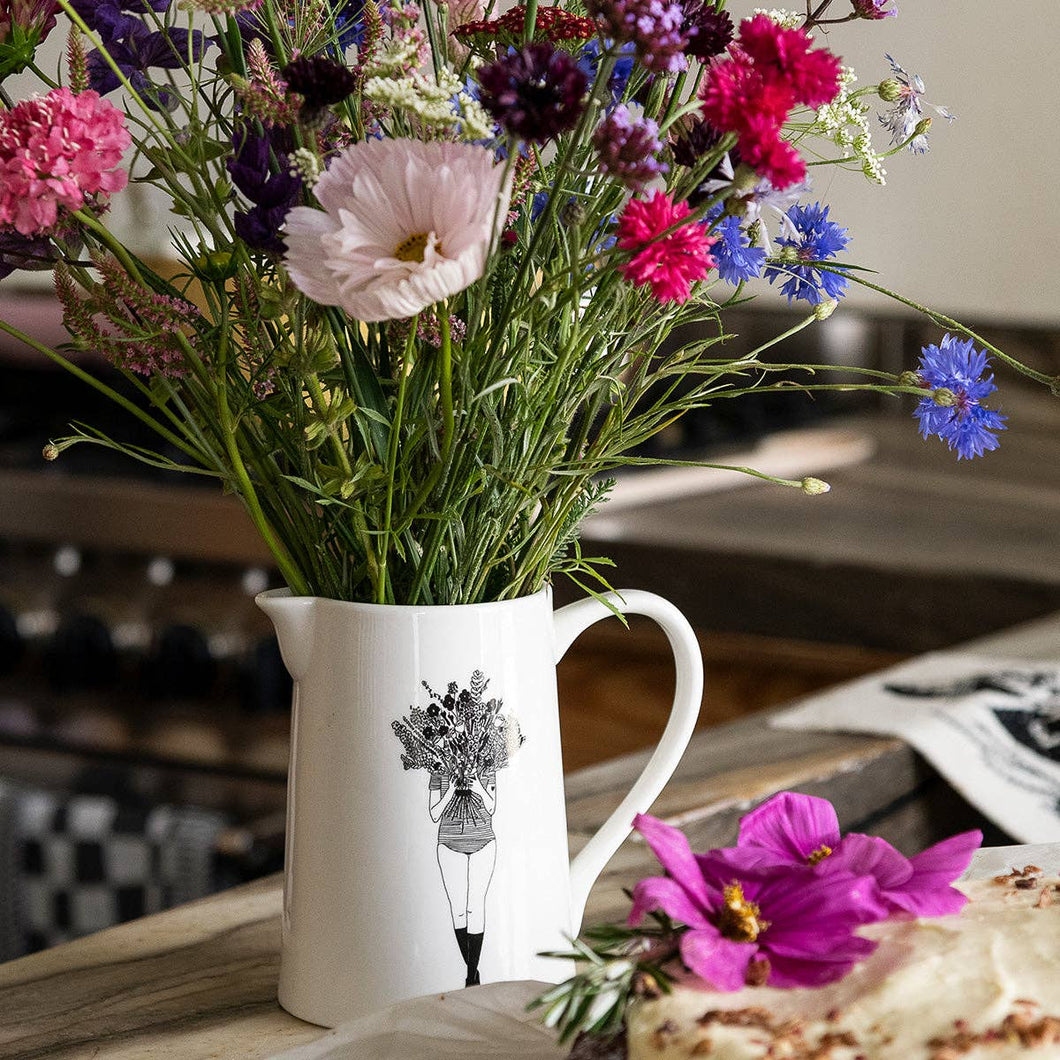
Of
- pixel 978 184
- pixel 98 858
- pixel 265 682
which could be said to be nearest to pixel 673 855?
pixel 98 858

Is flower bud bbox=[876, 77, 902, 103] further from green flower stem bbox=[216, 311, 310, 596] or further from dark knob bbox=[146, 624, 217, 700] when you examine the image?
dark knob bbox=[146, 624, 217, 700]

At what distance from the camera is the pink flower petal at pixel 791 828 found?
46cm

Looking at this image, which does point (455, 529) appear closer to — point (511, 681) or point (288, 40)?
point (511, 681)

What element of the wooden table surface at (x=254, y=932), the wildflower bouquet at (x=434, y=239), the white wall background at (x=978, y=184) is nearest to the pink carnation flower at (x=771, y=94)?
the wildflower bouquet at (x=434, y=239)

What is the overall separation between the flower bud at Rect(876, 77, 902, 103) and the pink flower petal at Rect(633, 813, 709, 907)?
26 centimetres

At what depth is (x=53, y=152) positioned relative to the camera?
1.42 ft

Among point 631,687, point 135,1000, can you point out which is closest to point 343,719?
point 135,1000

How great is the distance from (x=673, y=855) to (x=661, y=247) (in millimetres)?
176

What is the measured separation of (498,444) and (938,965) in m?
0.21

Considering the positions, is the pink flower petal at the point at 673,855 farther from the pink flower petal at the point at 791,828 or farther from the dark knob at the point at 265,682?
the dark knob at the point at 265,682

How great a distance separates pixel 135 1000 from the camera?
0.60 metres

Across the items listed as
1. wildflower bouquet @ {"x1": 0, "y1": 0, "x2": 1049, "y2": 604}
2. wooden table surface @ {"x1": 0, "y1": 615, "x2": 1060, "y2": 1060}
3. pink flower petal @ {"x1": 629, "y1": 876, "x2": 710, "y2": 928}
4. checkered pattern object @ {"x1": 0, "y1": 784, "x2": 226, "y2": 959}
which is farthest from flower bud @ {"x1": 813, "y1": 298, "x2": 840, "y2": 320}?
checkered pattern object @ {"x1": 0, "y1": 784, "x2": 226, "y2": 959}

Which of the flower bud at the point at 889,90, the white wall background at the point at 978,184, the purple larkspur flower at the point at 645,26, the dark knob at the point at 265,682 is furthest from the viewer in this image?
the dark knob at the point at 265,682

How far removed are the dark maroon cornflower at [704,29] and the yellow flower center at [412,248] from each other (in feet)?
0.33
